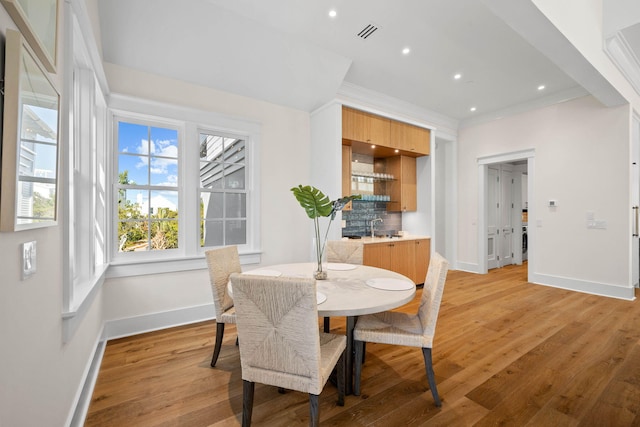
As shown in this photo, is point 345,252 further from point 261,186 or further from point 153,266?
point 153,266

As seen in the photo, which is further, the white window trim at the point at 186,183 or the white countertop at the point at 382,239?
the white countertop at the point at 382,239

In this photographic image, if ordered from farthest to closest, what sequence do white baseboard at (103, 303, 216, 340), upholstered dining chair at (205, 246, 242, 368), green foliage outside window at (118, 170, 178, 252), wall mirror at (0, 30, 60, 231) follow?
green foliage outside window at (118, 170, 178, 252) → white baseboard at (103, 303, 216, 340) → upholstered dining chair at (205, 246, 242, 368) → wall mirror at (0, 30, 60, 231)

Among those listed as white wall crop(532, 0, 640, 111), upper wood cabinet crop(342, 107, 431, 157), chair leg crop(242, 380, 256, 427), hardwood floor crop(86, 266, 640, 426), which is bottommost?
hardwood floor crop(86, 266, 640, 426)

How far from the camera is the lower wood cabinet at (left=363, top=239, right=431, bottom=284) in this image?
13.0 feet

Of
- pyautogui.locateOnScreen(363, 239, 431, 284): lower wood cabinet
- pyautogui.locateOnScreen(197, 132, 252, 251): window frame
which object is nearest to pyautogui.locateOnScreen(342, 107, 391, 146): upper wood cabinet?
pyautogui.locateOnScreen(197, 132, 252, 251): window frame

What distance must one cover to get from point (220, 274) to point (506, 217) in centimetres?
654

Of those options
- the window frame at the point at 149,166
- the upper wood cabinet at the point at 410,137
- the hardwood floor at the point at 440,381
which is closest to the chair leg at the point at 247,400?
the hardwood floor at the point at 440,381

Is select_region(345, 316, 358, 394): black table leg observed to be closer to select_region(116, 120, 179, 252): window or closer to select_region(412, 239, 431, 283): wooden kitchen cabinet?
select_region(116, 120, 179, 252): window

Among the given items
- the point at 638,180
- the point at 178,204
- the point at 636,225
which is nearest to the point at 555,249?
the point at 636,225

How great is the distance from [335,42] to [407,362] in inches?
133

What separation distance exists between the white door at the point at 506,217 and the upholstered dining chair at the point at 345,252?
483 centimetres

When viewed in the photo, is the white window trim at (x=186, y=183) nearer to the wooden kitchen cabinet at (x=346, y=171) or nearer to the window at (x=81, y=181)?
the window at (x=81, y=181)

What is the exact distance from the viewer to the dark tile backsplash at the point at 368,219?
14.9 feet

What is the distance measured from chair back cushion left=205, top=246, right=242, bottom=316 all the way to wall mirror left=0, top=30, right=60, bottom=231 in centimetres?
110
